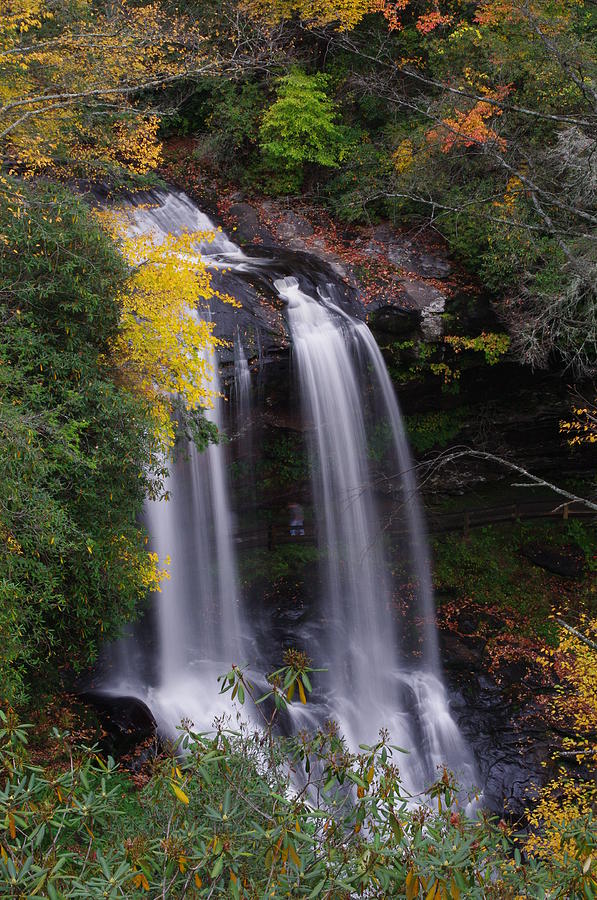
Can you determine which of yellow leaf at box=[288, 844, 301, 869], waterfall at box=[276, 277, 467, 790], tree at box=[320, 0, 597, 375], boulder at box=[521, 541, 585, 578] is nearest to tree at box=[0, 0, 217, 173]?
waterfall at box=[276, 277, 467, 790]

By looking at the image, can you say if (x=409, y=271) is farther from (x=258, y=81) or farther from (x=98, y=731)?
(x=98, y=731)

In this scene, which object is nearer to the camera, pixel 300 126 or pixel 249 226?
pixel 249 226

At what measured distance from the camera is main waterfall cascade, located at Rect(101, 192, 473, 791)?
35.8 feet

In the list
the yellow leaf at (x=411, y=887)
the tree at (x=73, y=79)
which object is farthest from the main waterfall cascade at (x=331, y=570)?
the yellow leaf at (x=411, y=887)

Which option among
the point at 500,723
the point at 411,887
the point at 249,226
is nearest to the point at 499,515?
the point at 500,723

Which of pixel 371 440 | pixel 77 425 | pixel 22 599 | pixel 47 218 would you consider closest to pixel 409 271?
pixel 371 440

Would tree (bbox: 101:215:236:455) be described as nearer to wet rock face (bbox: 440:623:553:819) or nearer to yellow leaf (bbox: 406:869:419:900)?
yellow leaf (bbox: 406:869:419:900)

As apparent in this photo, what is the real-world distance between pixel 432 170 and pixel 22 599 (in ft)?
39.4

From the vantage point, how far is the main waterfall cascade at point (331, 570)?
1091 cm

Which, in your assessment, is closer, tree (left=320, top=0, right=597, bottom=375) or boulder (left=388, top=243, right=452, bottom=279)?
tree (left=320, top=0, right=597, bottom=375)

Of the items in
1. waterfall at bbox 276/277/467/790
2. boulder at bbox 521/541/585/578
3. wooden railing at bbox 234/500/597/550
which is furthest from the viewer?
wooden railing at bbox 234/500/597/550

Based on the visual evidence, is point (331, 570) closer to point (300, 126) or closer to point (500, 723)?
point (500, 723)

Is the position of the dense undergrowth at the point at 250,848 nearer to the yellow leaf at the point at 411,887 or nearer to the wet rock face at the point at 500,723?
the yellow leaf at the point at 411,887

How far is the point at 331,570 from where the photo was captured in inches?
531
